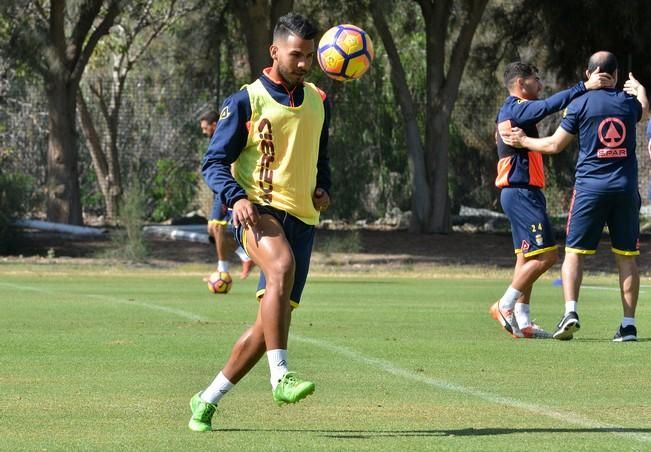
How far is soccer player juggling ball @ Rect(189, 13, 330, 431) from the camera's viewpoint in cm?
742

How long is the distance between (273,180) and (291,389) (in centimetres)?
123

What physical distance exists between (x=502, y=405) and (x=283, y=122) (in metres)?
2.24

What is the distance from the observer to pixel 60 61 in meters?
30.0

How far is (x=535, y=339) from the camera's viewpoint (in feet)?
41.1

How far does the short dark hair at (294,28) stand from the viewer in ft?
25.2

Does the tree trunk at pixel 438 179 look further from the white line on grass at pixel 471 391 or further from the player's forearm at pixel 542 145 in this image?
the player's forearm at pixel 542 145

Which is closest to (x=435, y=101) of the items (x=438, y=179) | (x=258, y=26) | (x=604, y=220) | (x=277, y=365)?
(x=438, y=179)

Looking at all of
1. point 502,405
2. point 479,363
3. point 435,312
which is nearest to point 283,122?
point 502,405

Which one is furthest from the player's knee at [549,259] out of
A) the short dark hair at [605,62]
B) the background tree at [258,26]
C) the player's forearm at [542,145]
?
the background tree at [258,26]

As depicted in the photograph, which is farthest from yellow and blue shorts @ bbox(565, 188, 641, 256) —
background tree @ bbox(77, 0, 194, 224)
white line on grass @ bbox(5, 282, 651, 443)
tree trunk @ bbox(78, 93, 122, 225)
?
tree trunk @ bbox(78, 93, 122, 225)

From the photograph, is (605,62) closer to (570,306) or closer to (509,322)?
(570,306)

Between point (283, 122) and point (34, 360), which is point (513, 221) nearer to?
point (34, 360)

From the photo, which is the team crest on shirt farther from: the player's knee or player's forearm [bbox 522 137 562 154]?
the player's knee

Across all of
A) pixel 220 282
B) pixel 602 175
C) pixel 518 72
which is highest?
pixel 518 72
